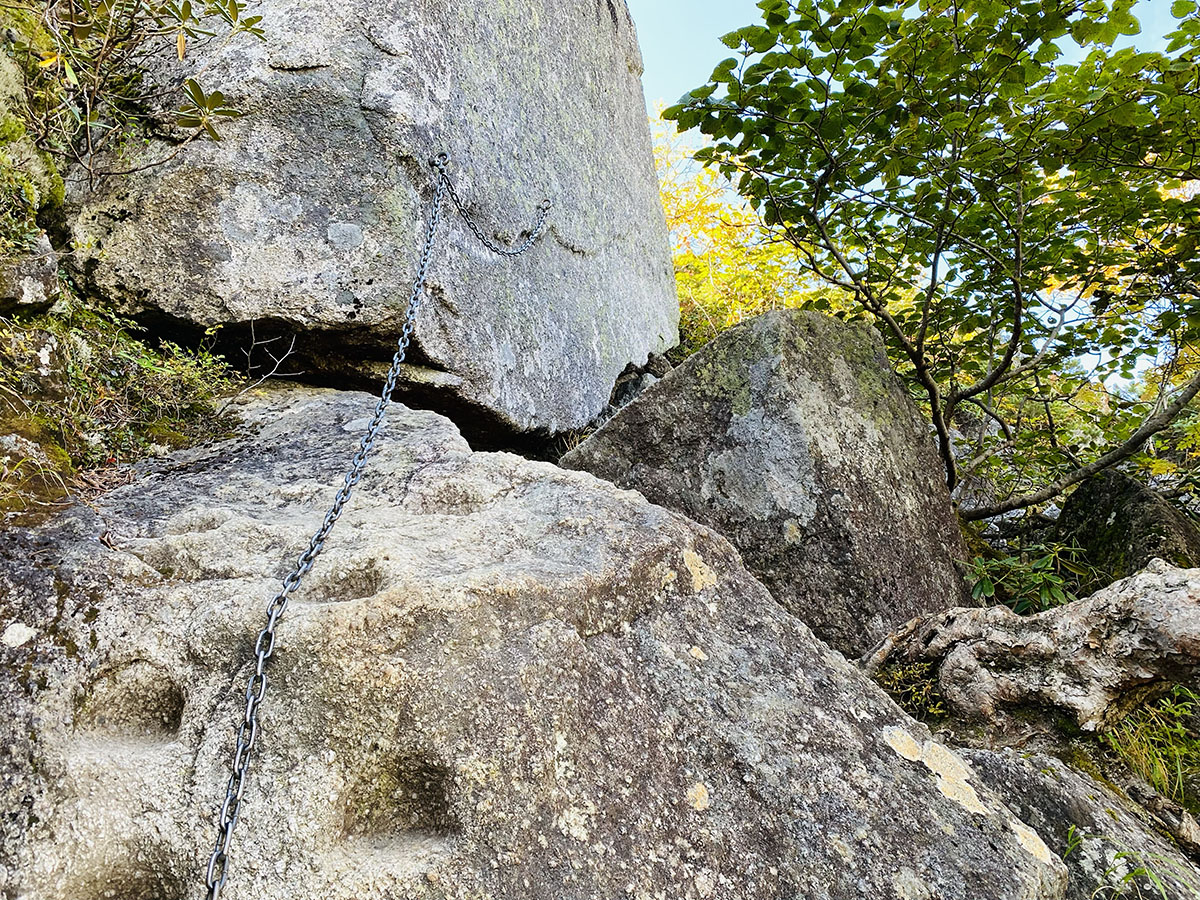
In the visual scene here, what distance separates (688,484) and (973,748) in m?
1.57

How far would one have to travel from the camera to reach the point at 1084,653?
2.53 m

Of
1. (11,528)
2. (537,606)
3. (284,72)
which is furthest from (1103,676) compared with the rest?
(284,72)

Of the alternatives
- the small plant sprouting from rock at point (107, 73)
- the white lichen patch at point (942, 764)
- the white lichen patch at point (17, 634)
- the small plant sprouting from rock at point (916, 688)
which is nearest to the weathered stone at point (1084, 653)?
Result: the small plant sprouting from rock at point (916, 688)

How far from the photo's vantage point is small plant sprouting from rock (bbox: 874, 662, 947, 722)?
2.68 metres

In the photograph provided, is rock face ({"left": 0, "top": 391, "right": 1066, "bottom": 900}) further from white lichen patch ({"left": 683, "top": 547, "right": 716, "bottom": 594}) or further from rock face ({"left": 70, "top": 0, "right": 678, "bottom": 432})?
rock face ({"left": 70, "top": 0, "right": 678, "bottom": 432})

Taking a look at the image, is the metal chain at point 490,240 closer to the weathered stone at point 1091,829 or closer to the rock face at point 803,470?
the rock face at point 803,470

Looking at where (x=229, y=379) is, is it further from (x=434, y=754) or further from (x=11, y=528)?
(x=434, y=754)

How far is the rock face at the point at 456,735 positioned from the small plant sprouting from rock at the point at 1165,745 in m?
1.05

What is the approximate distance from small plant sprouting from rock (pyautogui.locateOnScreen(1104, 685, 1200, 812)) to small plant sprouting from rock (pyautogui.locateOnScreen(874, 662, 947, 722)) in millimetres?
550

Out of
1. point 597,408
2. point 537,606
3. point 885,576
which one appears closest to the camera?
point 537,606

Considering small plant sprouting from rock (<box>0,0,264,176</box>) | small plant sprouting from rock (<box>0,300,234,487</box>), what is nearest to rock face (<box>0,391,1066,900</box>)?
small plant sprouting from rock (<box>0,300,234,487</box>)

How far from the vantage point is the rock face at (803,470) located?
3.17 m

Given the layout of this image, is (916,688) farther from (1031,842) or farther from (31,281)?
(31,281)

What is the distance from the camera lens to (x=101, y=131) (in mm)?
3264
